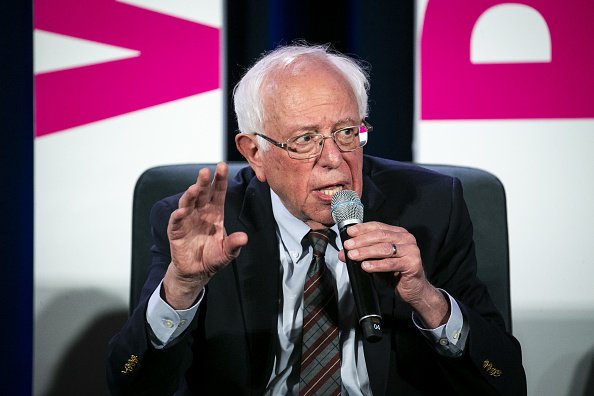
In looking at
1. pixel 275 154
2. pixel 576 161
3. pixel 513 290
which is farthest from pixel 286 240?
pixel 576 161

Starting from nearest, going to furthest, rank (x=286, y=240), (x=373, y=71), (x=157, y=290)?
1. (x=157, y=290)
2. (x=286, y=240)
3. (x=373, y=71)

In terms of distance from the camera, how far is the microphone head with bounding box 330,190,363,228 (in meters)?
1.37

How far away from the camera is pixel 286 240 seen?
1833mm

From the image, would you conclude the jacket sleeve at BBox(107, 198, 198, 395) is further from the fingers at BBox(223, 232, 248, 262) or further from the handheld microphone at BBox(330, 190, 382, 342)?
the handheld microphone at BBox(330, 190, 382, 342)

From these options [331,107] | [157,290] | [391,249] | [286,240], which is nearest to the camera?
[391,249]

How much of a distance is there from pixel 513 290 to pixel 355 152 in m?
1.14

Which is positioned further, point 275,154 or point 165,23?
point 165,23

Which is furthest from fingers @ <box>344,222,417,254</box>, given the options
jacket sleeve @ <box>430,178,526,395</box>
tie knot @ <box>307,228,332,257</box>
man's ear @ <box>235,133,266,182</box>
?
man's ear @ <box>235,133,266,182</box>

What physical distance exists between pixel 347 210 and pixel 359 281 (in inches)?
6.5

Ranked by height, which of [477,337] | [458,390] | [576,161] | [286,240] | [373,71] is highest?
[373,71]

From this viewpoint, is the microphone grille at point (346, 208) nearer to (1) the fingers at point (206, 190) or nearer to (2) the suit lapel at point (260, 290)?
(1) the fingers at point (206, 190)

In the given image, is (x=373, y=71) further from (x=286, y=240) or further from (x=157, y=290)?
(x=157, y=290)

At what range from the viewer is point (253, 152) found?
1.86m

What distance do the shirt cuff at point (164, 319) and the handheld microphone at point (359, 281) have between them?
39cm
